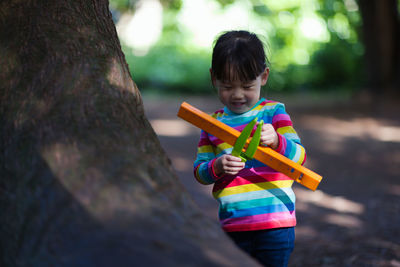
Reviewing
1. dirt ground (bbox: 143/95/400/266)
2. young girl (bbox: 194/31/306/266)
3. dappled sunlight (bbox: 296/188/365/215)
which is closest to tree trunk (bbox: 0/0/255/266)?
young girl (bbox: 194/31/306/266)

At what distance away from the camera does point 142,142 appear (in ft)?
6.22

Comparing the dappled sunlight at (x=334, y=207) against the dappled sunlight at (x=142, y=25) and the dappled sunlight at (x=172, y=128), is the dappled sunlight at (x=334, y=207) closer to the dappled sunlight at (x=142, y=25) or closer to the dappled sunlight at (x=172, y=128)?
the dappled sunlight at (x=172, y=128)

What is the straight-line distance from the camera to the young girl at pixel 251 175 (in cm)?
218

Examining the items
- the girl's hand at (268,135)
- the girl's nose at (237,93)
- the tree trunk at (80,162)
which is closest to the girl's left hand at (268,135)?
the girl's hand at (268,135)

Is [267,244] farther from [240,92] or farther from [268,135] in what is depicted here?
[240,92]

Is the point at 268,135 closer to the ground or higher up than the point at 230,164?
higher up

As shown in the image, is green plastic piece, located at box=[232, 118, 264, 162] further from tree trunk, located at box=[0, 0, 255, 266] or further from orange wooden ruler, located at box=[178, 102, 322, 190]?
tree trunk, located at box=[0, 0, 255, 266]

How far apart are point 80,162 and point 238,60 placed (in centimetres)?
88

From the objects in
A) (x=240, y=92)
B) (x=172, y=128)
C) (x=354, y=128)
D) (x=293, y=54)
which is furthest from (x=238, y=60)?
(x=293, y=54)

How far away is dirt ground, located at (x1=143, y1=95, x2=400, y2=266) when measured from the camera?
13.2 ft

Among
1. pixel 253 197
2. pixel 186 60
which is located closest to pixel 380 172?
pixel 253 197

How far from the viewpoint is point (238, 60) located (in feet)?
7.09

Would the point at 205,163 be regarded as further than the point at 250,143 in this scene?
Yes

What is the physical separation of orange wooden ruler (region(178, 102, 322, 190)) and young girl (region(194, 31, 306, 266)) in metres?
0.15
